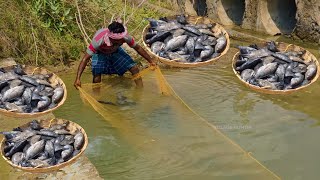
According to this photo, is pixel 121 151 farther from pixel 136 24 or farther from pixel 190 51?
pixel 136 24

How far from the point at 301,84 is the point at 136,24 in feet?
16.3

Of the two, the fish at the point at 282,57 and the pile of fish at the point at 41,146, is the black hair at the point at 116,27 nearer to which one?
the pile of fish at the point at 41,146

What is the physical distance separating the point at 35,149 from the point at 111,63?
2.17 metres

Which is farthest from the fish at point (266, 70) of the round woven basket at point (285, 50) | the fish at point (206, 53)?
the fish at point (206, 53)

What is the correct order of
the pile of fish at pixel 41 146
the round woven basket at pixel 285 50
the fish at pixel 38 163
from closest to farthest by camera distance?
the fish at pixel 38 163, the pile of fish at pixel 41 146, the round woven basket at pixel 285 50

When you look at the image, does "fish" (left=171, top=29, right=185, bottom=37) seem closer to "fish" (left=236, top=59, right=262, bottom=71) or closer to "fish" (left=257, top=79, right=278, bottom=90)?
"fish" (left=236, top=59, right=262, bottom=71)

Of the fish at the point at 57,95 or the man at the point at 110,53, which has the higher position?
the man at the point at 110,53

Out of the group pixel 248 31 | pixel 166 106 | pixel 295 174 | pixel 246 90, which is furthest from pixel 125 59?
pixel 248 31

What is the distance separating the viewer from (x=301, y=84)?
6324 mm

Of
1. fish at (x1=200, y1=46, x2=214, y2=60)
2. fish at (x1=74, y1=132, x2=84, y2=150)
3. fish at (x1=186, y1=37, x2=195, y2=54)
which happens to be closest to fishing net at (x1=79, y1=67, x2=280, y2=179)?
fish at (x1=186, y1=37, x2=195, y2=54)

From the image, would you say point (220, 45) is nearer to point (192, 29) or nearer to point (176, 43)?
point (192, 29)

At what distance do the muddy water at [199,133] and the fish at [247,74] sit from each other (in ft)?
2.69

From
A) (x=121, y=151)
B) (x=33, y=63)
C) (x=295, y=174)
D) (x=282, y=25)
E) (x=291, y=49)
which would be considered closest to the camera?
(x=295, y=174)

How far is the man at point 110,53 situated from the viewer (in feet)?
21.7
